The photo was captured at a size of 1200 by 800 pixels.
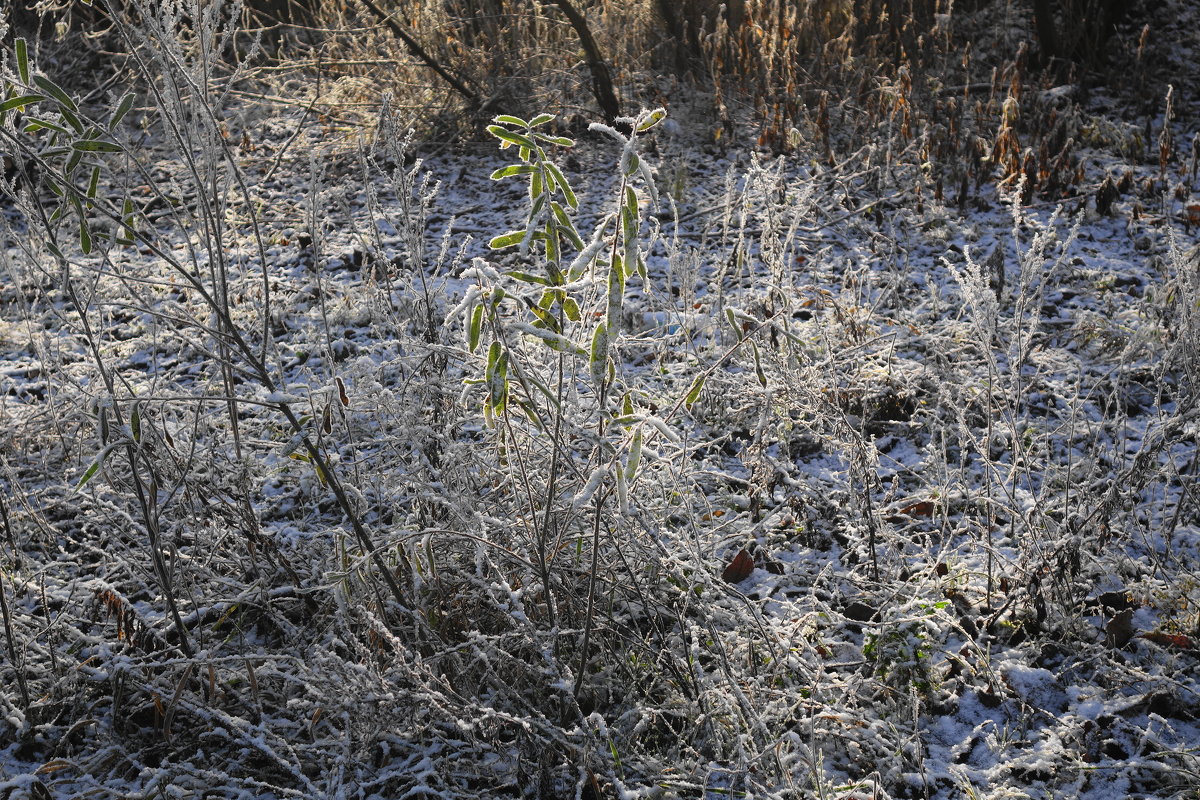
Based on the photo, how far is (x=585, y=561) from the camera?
2.04 meters

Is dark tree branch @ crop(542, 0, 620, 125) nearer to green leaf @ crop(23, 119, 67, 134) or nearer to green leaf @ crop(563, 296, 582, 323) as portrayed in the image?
green leaf @ crop(23, 119, 67, 134)

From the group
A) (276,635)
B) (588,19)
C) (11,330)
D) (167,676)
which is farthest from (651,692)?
(588,19)

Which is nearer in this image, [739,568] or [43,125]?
[43,125]

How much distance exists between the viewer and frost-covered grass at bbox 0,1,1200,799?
5.32ft

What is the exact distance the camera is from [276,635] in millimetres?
2086

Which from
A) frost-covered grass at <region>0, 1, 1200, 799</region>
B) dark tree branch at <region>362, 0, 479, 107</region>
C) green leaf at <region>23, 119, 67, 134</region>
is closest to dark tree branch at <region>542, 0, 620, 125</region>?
dark tree branch at <region>362, 0, 479, 107</region>

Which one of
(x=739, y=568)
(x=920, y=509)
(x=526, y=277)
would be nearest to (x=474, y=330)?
(x=526, y=277)

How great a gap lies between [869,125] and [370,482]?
3868mm

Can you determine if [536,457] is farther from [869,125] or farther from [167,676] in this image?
[869,125]

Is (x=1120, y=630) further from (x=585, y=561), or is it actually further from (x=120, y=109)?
(x=120, y=109)

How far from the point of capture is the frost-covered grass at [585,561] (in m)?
1.62

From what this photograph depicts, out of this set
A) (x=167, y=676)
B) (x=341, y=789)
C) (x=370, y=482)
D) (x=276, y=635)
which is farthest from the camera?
(x=370, y=482)

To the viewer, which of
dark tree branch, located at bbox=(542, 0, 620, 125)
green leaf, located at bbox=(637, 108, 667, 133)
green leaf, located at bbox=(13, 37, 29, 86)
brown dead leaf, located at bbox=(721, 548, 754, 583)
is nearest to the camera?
green leaf, located at bbox=(637, 108, 667, 133)

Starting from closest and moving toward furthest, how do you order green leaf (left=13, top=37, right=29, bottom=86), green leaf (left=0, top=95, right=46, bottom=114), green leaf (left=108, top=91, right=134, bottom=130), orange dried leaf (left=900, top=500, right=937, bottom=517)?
green leaf (left=0, top=95, right=46, bottom=114), green leaf (left=13, top=37, right=29, bottom=86), green leaf (left=108, top=91, right=134, bottom=130), orange dried leaf (left=900, top=500, right=937, bottom=517)
